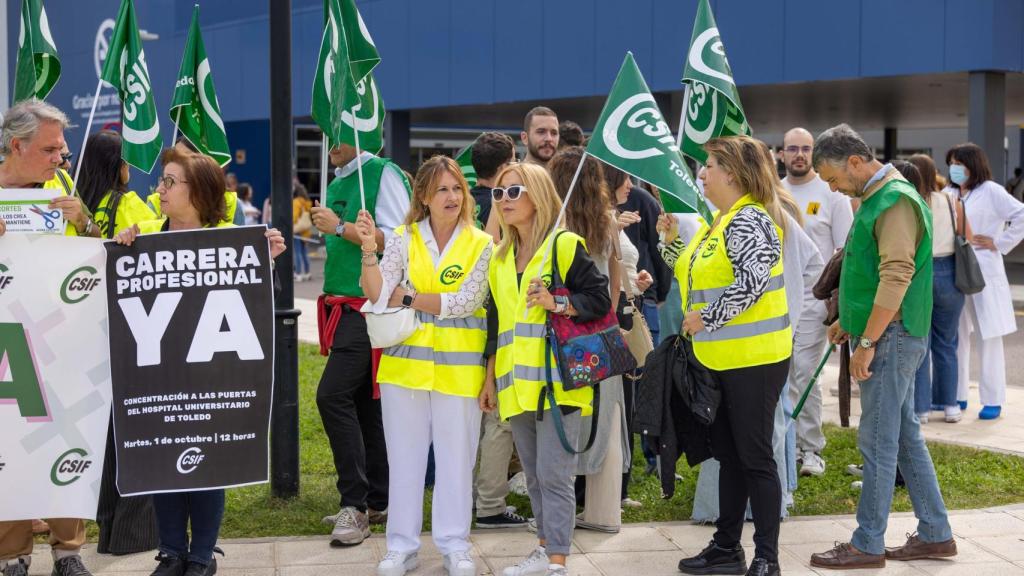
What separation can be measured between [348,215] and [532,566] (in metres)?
2.01

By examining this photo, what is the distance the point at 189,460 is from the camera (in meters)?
5.20

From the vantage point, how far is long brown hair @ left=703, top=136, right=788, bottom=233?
5.24 m

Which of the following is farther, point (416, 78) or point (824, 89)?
point (416, 78)

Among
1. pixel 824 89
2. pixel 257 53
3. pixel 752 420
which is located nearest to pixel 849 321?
pixel 752 420

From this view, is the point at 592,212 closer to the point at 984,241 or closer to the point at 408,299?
the point at 408,299

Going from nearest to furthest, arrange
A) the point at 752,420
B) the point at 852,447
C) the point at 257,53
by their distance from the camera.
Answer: the point at 752,420 → the point at 852,447 → the point at 257,53

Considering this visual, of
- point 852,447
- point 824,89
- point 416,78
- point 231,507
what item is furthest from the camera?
point 416,78

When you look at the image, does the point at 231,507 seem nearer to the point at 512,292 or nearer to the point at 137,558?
the point at 137,558

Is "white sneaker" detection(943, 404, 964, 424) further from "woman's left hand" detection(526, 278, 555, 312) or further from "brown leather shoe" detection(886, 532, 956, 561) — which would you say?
"woman's left hand" detection(526, 278, 555, 312)

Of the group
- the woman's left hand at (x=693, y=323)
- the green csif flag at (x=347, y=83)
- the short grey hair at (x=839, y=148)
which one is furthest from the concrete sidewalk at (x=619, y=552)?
the green csif flag at (x=347, y=83)

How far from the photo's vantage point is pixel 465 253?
17.9 ft

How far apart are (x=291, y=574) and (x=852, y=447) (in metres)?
4.41

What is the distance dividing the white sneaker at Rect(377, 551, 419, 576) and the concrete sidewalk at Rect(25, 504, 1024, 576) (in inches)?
2.2

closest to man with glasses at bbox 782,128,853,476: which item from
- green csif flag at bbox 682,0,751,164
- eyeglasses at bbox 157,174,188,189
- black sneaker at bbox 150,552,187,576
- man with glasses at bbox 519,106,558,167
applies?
man with glasses at bbox 519,106,558,167
